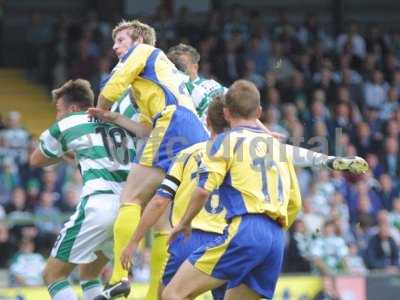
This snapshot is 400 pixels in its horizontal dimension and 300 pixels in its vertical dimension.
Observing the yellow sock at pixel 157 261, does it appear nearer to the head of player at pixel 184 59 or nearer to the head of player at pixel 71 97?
the head of player at pixel 71 97

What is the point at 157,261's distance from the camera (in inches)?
375

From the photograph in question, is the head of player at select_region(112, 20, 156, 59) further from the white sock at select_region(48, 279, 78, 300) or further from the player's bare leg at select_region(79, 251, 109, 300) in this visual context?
the white sock at select_region(48, 279, 78, 300)

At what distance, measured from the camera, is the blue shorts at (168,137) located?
9.26 m

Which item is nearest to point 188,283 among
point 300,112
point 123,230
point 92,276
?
point 123,230

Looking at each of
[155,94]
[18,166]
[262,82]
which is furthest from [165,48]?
[155,94]

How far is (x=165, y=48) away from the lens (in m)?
18.8

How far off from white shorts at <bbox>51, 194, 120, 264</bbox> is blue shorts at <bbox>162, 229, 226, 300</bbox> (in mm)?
589

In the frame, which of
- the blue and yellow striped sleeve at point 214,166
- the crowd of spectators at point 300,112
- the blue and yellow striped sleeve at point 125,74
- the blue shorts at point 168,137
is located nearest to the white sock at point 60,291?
the blue shorts at point 168,137

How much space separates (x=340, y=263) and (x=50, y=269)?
6.83 metres

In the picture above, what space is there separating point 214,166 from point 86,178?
1671 mm

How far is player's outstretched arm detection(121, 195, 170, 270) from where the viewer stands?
889 centimetres

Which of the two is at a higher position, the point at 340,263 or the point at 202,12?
the point at 202,12

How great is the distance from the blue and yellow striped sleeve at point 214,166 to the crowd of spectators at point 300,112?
6118mm

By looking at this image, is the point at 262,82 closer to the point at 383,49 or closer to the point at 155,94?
the point at 383,49
